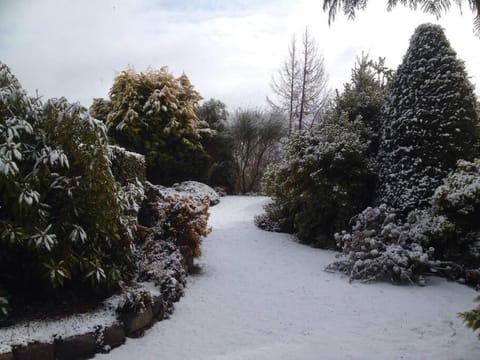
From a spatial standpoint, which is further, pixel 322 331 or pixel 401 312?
pixel 401 312

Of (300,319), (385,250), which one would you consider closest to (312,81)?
(385,250)

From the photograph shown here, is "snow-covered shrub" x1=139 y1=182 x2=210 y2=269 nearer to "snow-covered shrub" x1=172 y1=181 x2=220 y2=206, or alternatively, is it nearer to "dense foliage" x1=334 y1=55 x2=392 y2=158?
"dense foliage" x1=334 y1=55 x2=392 y2=158

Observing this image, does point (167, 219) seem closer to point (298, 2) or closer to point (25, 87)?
point (25, 87)

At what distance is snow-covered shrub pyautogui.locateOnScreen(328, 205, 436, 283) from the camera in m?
4.61

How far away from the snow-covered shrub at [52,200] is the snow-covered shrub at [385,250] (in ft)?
9.97

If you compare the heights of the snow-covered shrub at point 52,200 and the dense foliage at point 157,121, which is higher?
the dense foliage at point 157,121

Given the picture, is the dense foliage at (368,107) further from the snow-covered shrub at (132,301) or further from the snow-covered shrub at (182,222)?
the snow-covered shrub at (132,301)

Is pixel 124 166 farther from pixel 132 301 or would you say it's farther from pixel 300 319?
pixel 300 319

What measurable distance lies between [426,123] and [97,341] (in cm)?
529

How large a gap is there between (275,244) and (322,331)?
317cm

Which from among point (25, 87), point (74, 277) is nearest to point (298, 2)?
point (25, 87)

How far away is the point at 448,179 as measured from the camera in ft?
16.2

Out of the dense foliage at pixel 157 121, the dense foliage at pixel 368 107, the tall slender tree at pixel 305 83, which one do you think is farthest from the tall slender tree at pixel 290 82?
the dense foliage at pixel 368 107

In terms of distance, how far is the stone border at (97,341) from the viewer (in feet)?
8.55
